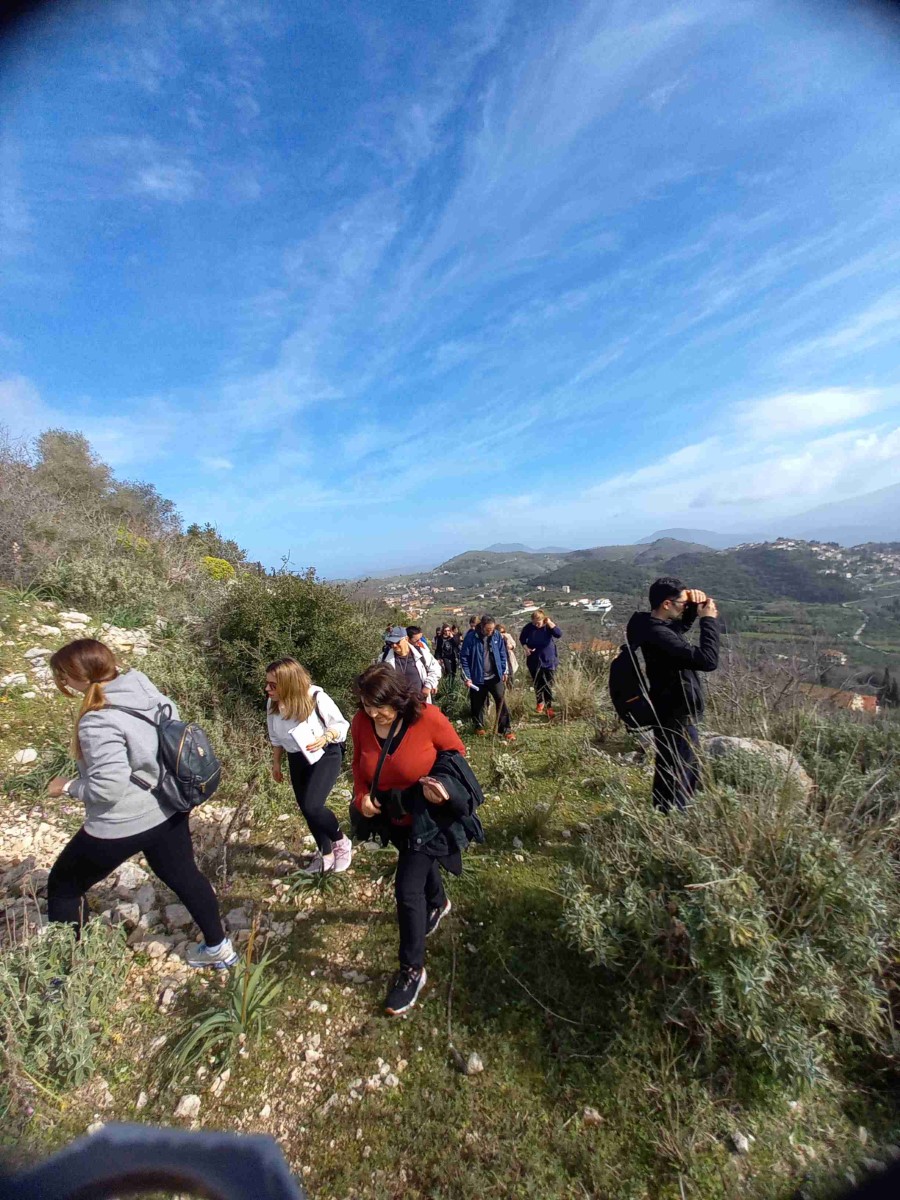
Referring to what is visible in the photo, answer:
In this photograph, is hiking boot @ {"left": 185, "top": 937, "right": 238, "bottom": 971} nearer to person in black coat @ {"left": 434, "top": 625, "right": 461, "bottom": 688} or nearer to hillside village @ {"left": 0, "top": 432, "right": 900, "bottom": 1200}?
hillside village @ {"left": 0, "top": 432, "right": 900, "bottom": 1200}

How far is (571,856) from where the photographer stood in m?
3.53

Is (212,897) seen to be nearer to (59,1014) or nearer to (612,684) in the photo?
(59,1014)

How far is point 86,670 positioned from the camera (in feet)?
7.52

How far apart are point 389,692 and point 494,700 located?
394 cm

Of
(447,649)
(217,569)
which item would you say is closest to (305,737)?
(447,649)

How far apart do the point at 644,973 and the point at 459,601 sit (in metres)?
35.9

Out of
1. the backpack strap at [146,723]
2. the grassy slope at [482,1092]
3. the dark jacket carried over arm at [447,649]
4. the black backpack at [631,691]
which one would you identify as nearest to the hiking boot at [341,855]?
the grassy slope at [482,1092]

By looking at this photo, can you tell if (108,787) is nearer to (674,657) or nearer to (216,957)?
(216,957)

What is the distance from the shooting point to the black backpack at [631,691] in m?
3.16

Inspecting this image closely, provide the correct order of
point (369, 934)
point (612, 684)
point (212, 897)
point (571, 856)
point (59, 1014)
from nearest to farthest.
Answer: point (59, 1014) → point (212, 897) → point (369, 934) → point (612, 684) → point (571, 856)

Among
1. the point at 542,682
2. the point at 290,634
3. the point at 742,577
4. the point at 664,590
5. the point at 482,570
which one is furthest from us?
the point at 482,570

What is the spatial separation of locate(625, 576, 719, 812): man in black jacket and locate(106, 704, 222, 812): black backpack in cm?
269

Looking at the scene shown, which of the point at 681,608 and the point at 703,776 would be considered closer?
the point at 703,776

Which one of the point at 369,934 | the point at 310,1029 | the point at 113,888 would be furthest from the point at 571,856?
the point at 113,888
